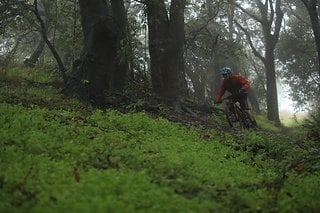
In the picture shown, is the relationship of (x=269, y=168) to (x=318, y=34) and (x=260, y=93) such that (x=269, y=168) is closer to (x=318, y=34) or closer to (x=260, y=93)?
(x=318, y=34)

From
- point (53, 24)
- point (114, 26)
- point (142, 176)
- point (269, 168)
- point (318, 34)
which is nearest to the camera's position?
point (142, 176)

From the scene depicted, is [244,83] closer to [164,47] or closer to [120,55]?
[164,47]

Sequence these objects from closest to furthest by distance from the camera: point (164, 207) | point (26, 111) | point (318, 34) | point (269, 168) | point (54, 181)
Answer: point (164, 207) < point (54, 181) < point (269, 168) < point (26, 111) < point (318, 34)

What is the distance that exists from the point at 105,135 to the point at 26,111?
2161 mm

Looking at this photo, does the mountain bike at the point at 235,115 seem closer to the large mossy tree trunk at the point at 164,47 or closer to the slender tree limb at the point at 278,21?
the large mossy tree trunk at the point at 164,47

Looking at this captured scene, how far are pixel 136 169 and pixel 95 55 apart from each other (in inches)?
286

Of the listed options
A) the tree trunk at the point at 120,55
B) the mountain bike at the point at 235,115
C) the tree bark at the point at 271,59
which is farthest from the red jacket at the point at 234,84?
the tree bark at the point at 271,59

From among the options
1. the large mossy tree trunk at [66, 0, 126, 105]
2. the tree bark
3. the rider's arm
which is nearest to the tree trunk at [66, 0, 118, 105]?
the large mossy tree trunk at [66, 0, 126, 105]

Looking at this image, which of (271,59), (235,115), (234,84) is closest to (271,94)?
(271,59)

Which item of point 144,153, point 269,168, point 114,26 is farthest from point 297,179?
point 114,26

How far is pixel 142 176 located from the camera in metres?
5.90

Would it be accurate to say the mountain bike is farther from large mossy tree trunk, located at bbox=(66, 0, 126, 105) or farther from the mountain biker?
large mossy tree trunk, located at bbox=(66, 0, 126, 105)

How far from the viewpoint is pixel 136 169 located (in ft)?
21.0

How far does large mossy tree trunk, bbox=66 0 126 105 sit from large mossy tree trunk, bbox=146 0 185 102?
4.56 feet
